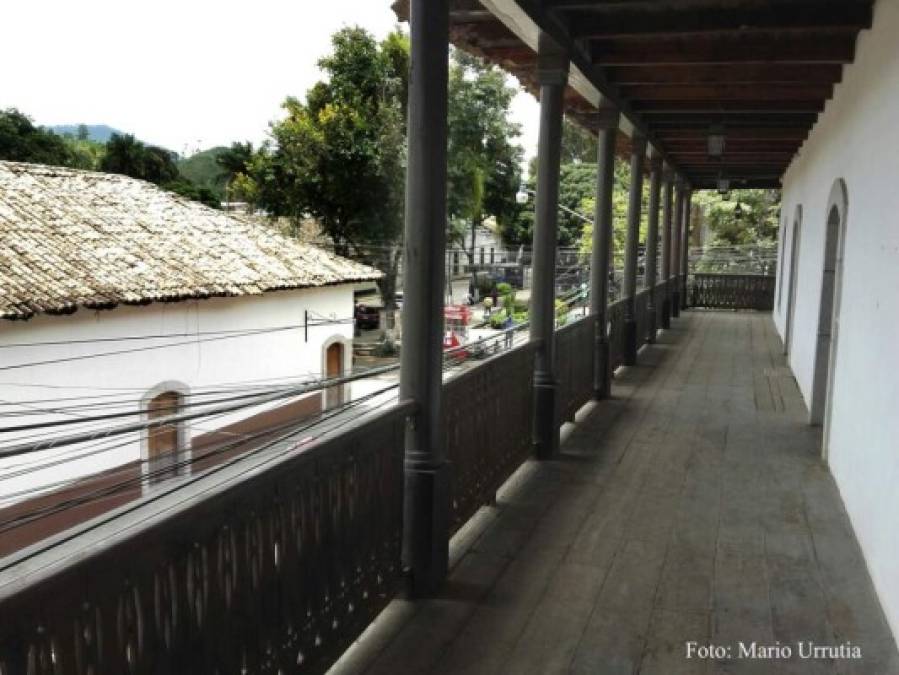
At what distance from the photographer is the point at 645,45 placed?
5.86 m

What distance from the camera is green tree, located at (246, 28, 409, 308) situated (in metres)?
16.2

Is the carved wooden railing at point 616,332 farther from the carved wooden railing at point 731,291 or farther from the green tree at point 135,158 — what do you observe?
the carved wooden railing at point 731,291

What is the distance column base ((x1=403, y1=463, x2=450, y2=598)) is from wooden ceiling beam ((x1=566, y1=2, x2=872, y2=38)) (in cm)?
319

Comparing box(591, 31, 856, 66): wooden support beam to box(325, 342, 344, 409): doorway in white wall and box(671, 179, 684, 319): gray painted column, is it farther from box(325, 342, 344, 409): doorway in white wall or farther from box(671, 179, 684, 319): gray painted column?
box(671, 179, 684, 319): gray painted column

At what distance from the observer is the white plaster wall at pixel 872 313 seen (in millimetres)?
3273

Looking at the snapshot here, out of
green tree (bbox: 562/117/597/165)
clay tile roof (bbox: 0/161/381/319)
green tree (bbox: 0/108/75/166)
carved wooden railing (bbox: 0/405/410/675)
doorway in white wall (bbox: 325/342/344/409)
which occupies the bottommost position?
doorway in white wall (bbox: 325/342/344/409)

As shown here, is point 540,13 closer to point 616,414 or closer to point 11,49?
point 616,414

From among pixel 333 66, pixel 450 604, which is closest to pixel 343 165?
pixel 333 66

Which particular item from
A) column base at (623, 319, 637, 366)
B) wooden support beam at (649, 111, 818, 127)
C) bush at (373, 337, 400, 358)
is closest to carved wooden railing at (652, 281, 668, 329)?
column base at (623, 319, 637, 366)

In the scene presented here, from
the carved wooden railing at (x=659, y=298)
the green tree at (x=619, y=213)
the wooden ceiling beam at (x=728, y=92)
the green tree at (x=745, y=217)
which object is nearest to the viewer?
the wooden ceiling beam at (x=728, y=92)

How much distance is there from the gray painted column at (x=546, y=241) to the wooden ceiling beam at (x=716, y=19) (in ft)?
1.28

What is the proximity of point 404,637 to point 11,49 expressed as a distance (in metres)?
5.56

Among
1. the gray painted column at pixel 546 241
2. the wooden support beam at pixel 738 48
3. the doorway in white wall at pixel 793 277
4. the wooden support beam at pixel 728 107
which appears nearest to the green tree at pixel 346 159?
the doorway in white wall at pixel 793 277

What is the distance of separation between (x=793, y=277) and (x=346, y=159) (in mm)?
9591
